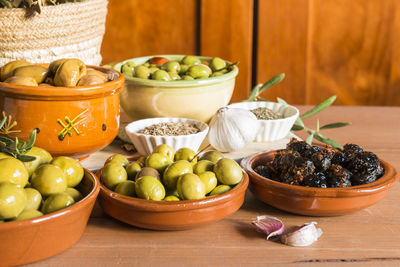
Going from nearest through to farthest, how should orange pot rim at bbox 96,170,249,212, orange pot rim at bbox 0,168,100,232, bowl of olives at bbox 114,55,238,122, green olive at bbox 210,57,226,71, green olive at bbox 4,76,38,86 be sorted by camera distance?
orange pot rim at bbox 0,168,100,232, orange pot rim at bbox 96,170,249,212, green olive at bbox 4,76,38,86, bowl of olives at bbox 114,55,238,122, green olive at bbox 210,57,226,71

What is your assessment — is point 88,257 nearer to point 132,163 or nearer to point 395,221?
point 132,163

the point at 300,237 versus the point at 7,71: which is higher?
the point at 7,71

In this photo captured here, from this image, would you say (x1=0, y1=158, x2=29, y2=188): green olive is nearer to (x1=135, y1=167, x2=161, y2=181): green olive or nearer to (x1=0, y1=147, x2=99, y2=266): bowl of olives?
(x1=0, y1=147, x2=99, y2=266): bowl of olives

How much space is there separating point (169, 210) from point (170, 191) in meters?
0.08

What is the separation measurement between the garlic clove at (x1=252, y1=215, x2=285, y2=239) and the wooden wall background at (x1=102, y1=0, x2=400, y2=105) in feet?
5.20

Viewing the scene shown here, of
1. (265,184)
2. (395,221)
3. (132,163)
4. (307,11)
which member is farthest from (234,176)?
(307,11)

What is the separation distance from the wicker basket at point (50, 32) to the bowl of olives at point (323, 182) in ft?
2.26

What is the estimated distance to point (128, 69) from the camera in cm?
132

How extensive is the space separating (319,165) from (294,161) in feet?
0.14

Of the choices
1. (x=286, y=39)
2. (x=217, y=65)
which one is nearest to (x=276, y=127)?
(x=217, y=65)

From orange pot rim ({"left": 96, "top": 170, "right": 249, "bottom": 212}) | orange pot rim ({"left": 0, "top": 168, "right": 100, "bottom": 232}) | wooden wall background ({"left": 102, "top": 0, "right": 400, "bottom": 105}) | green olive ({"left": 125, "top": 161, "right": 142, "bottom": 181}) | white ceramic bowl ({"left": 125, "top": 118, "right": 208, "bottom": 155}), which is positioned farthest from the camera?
wooden wall background ({"left": 102, "top": 0, "right": 400, "bottom": 105})

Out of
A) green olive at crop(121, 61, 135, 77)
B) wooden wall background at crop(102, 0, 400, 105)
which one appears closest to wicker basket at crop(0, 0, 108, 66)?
green olive at crop(121, 61, 135, 77)

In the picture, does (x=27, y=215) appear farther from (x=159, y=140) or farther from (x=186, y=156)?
(x=159, y=140)

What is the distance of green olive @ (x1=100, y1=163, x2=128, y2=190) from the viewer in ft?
2.81
